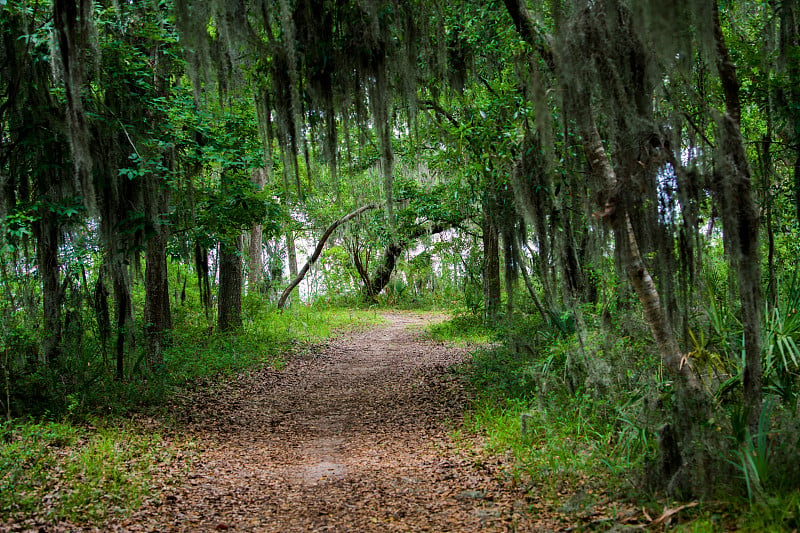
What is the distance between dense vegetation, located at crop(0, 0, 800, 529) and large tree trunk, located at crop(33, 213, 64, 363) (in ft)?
0.09

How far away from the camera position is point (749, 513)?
2967mm

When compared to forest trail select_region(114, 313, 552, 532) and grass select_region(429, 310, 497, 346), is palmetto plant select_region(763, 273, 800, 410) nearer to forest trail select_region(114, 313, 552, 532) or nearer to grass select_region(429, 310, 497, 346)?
forest trail select_region(114, 313, 552, 532)

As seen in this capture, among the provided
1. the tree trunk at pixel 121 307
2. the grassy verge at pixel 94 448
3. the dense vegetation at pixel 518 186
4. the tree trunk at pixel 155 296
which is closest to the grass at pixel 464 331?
the dense vegetation at pixel 518 186

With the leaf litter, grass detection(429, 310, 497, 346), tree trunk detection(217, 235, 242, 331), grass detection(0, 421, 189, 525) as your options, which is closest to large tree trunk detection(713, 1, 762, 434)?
the leaf litter

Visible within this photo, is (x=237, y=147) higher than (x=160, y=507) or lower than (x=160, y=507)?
higher

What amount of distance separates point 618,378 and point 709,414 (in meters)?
1.47

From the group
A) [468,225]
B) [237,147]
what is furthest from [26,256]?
[468,225]

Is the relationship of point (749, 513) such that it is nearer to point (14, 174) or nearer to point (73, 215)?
point (73, 215)

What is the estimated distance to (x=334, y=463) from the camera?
17.5ft

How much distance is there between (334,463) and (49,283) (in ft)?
14.0

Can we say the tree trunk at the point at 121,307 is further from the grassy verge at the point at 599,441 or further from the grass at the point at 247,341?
the grassy verge at the point at 599,441

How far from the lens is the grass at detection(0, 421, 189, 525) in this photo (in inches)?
156

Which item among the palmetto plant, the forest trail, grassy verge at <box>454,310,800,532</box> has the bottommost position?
the forest trail

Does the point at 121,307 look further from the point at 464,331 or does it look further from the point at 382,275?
the point at 382,275
